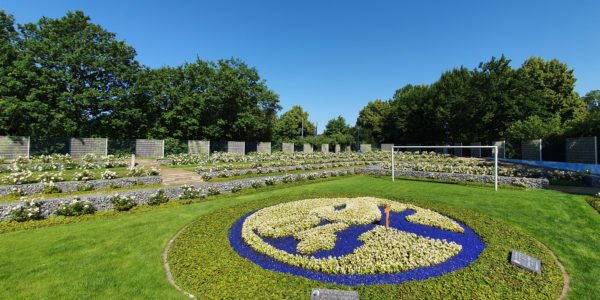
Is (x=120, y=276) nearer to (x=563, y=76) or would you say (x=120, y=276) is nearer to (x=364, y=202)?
(x=364, y=202)

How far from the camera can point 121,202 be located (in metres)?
9.85

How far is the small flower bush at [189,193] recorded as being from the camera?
11891mm

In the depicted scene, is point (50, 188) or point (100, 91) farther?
point (100, 91)

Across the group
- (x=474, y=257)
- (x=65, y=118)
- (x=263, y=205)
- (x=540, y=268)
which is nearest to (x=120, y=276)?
(x=263, y=205)

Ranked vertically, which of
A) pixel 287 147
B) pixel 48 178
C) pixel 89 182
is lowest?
pixel 89 182

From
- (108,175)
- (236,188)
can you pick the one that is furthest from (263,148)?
(108,175)

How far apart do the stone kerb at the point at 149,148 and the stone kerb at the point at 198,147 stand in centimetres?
296

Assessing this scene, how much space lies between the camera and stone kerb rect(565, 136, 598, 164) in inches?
771

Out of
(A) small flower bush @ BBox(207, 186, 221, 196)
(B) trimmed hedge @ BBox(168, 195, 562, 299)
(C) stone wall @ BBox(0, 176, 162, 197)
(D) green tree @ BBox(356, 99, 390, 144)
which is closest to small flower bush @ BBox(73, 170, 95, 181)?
(C) stone wall @ BBox(0, 176, 162, 197)

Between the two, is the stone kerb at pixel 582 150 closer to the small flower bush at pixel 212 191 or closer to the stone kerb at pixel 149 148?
the small flower bush at pixel 212 191

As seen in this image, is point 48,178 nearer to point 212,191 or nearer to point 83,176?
point 83,176

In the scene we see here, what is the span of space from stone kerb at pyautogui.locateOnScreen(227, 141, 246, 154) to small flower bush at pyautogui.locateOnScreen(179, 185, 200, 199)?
67.4 ft

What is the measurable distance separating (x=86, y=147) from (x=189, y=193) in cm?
1838

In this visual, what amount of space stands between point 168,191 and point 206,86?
31.6 m
